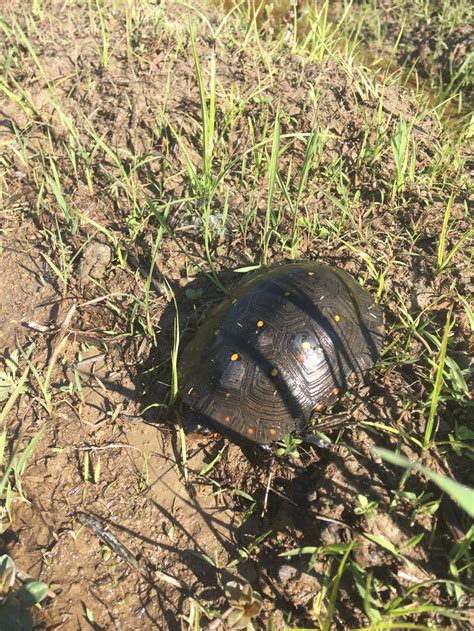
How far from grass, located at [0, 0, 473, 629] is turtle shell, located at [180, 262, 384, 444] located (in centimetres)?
18

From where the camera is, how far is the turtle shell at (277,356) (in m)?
2.38

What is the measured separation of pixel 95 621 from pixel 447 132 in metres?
4.04

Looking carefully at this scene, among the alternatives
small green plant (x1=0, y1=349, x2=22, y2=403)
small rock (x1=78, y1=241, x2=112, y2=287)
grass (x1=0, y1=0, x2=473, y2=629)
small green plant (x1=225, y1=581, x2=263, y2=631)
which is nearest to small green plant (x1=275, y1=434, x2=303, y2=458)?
grass (x1=0, y1=0, x2=473, y2=629)

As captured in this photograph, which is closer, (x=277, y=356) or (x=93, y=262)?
(x=277, y=356)

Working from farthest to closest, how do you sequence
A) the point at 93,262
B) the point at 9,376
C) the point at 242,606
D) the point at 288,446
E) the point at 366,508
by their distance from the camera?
the point at 93,262 → the point at 9,376 → the point at 288,446 → the point at 366,508 → the point at 242,606

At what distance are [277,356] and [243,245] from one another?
3.57 ft

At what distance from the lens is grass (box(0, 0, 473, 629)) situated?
2082 mm

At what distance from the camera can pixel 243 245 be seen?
321 cm

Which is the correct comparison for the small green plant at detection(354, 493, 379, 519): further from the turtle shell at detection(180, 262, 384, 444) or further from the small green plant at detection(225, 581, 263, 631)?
the small green plant at detection(225, 581, 263, 631)

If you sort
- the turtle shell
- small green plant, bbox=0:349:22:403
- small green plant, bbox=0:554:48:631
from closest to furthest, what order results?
1. small green plant, bbox=0:554:48:631
2. the turtle shell
3. small green plant, bbox=0:349:22:403

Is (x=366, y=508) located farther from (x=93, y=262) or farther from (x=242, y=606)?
(x=93, y=262)

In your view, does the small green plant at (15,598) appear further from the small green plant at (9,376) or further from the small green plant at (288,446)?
the small green plant at (288,446)

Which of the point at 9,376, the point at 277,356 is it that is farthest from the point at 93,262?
the point at 277,356

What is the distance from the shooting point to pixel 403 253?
306 centimetres
